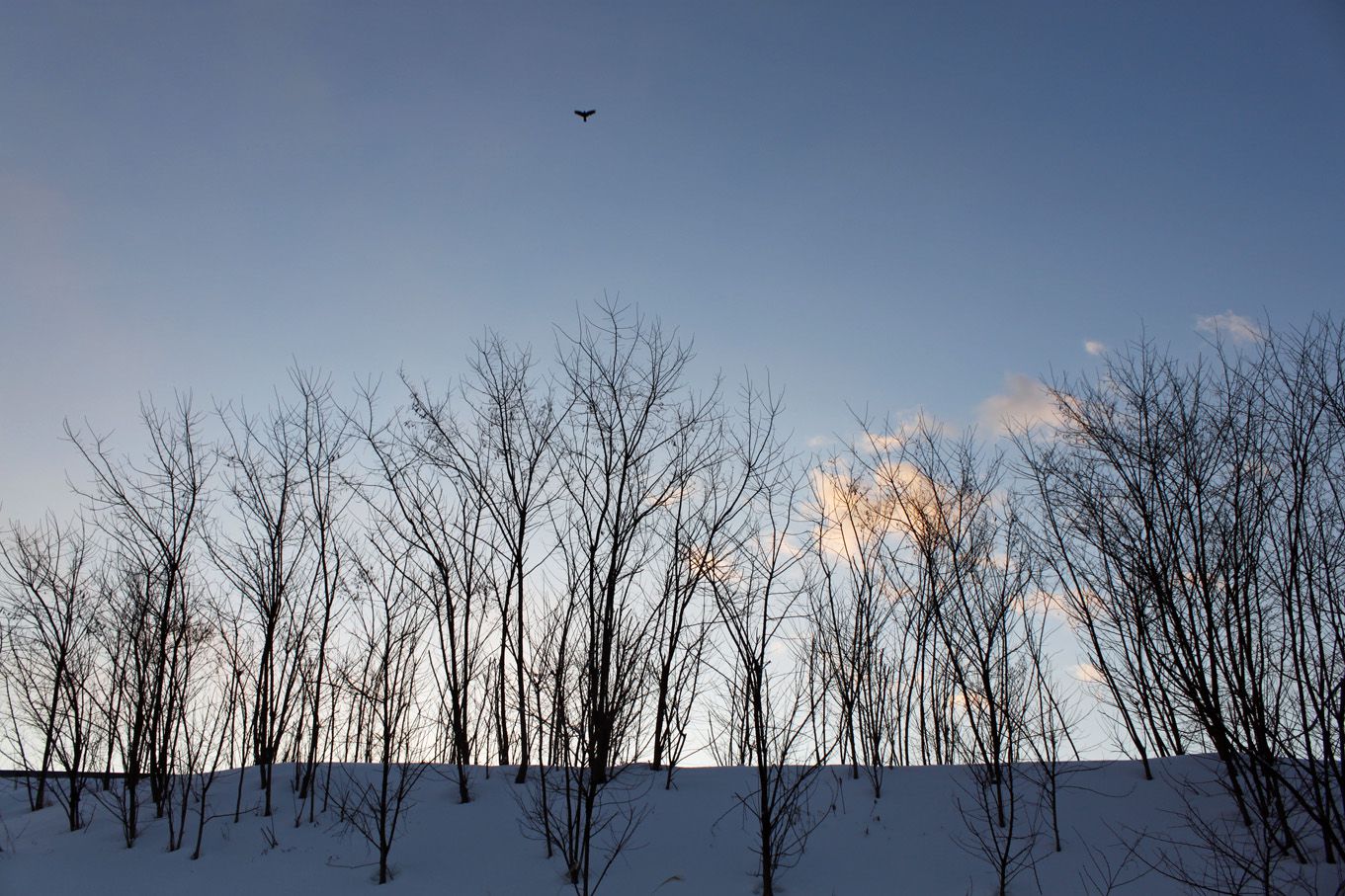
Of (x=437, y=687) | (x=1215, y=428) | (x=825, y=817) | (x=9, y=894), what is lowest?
(x=9, y=894)

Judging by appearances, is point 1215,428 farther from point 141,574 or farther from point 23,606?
point 23,606

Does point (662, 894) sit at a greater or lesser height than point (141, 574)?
lesser

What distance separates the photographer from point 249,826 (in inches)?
416

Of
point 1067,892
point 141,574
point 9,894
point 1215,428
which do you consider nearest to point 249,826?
point 9,894

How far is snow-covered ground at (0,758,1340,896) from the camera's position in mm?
8875

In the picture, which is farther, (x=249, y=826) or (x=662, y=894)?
(x=249, y=826)

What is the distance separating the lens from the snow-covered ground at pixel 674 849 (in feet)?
29.1

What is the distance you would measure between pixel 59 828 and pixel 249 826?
316cm

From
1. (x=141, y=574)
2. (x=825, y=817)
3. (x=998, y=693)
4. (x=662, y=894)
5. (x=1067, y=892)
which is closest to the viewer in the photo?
(x=1067, y=892)

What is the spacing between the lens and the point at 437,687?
12.8 metres

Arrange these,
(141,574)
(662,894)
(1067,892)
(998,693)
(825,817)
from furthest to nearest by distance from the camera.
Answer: (141,574) → (998,693) → (825,817) → (662,894) → (1067,892)

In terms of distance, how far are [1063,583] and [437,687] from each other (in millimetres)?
10000

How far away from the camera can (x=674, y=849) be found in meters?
9.71

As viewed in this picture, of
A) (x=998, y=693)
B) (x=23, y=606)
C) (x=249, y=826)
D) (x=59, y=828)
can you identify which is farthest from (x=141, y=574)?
(x=998, y=693)
